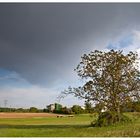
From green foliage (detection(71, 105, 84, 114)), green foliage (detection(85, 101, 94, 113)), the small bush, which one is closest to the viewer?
the small bush

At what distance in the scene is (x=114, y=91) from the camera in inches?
631

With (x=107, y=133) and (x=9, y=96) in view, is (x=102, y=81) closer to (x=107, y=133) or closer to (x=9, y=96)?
(x=107, y=133)

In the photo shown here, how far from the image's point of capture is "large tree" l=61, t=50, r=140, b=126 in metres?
16.0

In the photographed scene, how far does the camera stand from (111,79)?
52.8ft

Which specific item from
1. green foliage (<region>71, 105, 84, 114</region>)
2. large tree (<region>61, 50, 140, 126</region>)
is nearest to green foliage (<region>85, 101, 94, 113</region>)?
large tree (<region>61, 50, 140, 126</region>)

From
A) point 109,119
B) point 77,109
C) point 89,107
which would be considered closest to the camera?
point 109,119

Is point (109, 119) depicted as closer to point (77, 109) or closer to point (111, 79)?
point (111, 79)

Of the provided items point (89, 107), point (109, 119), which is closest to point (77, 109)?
point (89, 107)

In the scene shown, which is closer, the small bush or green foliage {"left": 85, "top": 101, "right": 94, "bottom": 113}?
the small bush

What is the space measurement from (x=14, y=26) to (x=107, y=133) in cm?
733

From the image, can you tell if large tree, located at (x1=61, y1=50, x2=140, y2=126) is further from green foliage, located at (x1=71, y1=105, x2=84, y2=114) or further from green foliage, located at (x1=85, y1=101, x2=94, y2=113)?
green foliage, located at (x1=71, y1=105, x2=84, y2=114)

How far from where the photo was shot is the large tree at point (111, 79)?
16.0 m

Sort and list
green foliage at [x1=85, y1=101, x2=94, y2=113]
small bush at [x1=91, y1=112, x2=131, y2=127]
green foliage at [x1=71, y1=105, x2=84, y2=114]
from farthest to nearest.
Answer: green foliage at [x1=71, y1=105, x2=84, y2=114], green foliage at [x1=85, y1=101, x2=94, y2=113], small bush at [x1=91, y1=112, x2=131, y2=127]

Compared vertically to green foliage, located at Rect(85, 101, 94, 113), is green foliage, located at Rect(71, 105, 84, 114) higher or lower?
higher
